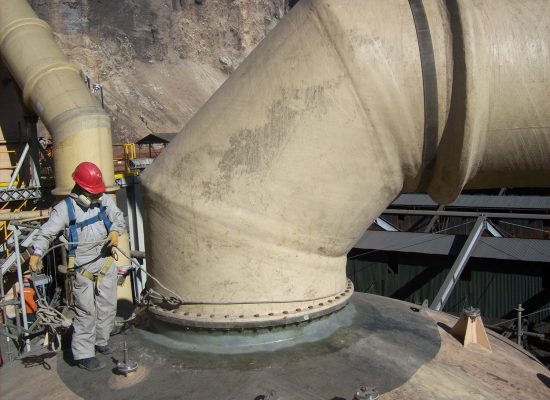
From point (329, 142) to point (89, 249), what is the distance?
157 cm

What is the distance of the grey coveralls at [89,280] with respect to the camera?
2795 mm

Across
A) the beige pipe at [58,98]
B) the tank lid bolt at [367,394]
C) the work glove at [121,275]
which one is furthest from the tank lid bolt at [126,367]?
the beige pipe at [58,98]

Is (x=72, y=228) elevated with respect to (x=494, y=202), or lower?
elevated

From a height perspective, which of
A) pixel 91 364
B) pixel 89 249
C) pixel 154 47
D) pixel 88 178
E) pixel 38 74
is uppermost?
pixel 154 47

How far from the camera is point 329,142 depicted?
98.3 inches

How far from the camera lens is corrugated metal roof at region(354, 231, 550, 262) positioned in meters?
8.69

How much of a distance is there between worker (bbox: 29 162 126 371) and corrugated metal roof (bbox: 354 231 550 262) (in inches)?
254

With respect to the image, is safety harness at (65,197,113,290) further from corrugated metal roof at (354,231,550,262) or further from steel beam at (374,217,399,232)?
steel beam at (374,217,399,232)

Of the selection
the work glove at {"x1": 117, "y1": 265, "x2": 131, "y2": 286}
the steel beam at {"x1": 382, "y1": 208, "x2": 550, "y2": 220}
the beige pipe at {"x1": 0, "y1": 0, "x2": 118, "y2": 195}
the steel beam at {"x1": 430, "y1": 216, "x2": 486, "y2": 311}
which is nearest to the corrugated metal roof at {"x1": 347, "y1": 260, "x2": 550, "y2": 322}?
the steel beam at {"x1": 430, "y1": 216, "x2": 486, "y2": 311}

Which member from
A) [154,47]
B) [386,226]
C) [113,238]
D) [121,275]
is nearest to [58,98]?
[121,275]

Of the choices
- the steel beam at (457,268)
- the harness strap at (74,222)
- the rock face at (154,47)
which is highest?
the rock face at (154,47)

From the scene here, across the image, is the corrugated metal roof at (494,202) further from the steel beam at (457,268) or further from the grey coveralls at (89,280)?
the grey coveralls at (89,280)

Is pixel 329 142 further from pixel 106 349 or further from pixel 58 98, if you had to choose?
pixel 58 98

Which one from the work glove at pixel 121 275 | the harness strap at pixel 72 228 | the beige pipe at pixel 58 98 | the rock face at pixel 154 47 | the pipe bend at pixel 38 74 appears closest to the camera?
the harness strap at pixel 72 228
